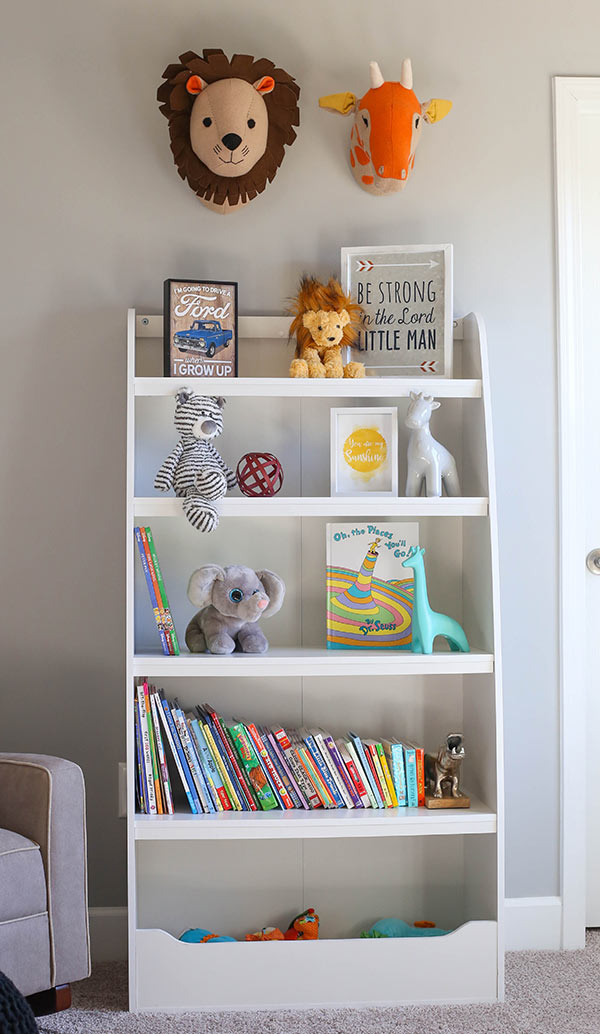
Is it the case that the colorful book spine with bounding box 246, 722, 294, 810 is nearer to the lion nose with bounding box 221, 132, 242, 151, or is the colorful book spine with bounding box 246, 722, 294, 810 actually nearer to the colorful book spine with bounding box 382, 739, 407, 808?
the colorful book spine with bounding box 382, 739, 407, 808

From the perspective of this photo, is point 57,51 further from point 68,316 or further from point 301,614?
point 301,614

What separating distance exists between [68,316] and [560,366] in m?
1.19

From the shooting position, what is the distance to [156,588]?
6.45 ft

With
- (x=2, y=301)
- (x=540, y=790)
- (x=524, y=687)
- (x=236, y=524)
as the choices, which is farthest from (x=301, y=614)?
(x=2, y=301)

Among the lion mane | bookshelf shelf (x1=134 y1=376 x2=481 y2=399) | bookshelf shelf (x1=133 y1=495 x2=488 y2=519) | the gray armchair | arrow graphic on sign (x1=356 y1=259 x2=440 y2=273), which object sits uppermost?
arrow graphic on sign (x1=356 y1=259 x2=440 y2=273)

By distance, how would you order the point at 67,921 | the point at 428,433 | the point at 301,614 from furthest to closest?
the point at 301,614 → the point at 428,433 → the point at 67,921

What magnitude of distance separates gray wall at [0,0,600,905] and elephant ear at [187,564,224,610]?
11.0 inches

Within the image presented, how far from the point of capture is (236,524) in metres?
2.20


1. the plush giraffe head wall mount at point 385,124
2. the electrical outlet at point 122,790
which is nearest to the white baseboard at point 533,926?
the electrical outlet at point 122,790

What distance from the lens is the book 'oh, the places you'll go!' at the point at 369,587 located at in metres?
2.11

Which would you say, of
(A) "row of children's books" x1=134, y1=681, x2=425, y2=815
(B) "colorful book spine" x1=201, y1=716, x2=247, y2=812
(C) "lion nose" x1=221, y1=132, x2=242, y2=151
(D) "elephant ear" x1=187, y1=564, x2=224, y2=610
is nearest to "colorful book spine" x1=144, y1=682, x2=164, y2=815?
(A) "row of children's books" x1=134, y1=681, x2=425, y2=815

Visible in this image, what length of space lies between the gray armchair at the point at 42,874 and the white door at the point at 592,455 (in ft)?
4.16

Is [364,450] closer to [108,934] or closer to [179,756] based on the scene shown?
[179,756]

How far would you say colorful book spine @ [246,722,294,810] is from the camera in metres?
1.99
